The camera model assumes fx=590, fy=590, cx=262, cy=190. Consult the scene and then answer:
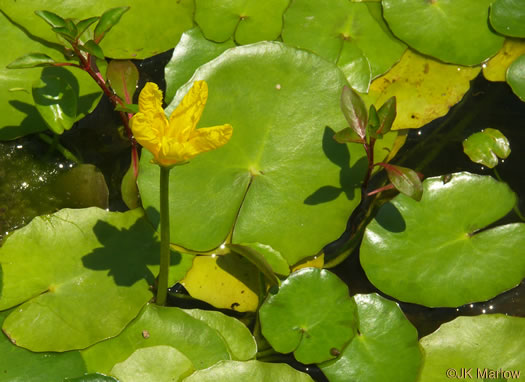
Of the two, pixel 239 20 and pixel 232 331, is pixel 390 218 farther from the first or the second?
pixel 239 20

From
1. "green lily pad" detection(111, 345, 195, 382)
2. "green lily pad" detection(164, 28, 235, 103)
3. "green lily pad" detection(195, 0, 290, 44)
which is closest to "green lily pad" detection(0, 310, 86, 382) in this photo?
"green lily pad" detection(111, 345, 195, 382)

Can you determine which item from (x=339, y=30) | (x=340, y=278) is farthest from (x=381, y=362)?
(x=339, y=30)

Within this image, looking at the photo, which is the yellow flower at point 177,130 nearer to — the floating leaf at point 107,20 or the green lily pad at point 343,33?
the floating leaf at point 107,20

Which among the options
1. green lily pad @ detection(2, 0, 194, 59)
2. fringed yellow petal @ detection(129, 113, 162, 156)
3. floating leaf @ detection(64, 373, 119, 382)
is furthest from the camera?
green lily pad @ detection(2, 0, 194, 59)

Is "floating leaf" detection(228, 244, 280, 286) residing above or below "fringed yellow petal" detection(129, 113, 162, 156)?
below

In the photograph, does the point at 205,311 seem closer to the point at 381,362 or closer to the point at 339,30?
the point at 381,362

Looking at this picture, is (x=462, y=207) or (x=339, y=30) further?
(x=339, y=30)

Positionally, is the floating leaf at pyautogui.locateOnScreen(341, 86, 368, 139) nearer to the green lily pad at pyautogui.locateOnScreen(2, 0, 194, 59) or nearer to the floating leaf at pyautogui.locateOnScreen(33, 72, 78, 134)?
the green lily pad at pyautogui.locateOnScreen(2, 0, 194, 59)
